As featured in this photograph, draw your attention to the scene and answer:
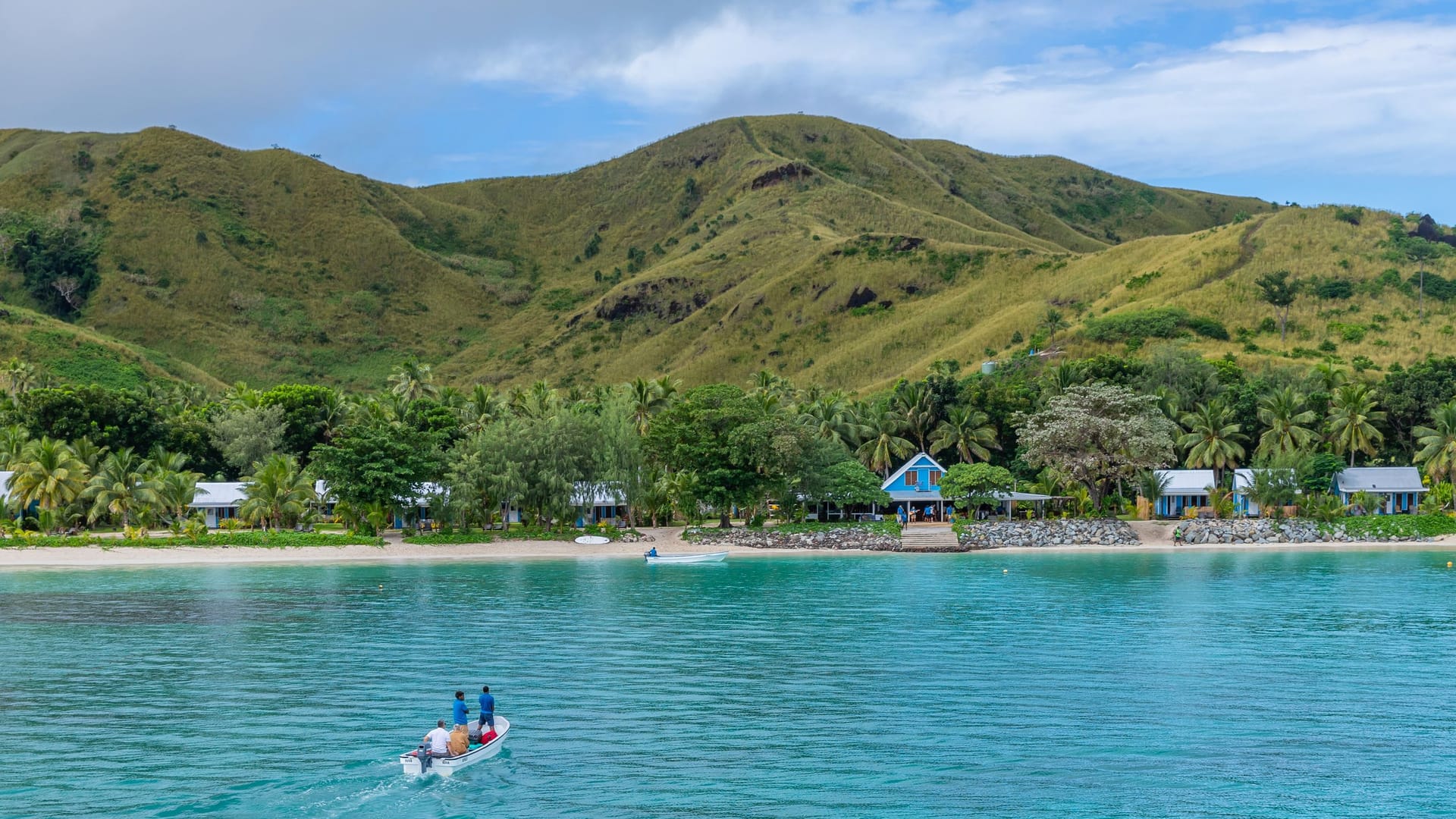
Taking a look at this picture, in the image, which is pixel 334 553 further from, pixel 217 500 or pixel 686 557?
pixel 686 557

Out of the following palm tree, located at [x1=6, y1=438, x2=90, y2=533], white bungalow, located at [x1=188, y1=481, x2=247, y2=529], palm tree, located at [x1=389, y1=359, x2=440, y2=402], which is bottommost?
white bungalow, located at [x1=188, y1=481, x2=247, y2=529]

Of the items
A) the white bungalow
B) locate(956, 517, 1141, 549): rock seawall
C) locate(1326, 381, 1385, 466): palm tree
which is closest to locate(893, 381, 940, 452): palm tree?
locate(956, 517, 1141, 549): rock seawall

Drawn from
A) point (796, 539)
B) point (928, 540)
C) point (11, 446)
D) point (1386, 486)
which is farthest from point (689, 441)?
point (1386, 486)

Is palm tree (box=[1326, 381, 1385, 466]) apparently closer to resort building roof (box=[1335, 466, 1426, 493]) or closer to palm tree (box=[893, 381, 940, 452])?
resort building roof (box=[1335, 466, 1426, 493])

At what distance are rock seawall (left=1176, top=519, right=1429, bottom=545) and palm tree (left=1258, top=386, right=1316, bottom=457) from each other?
762 cm

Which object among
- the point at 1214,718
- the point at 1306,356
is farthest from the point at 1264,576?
the point at 1306,356

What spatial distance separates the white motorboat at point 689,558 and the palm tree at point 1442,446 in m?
52.1

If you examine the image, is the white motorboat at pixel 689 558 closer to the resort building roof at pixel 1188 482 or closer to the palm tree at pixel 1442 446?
the resort building roof at pixel 1188 482

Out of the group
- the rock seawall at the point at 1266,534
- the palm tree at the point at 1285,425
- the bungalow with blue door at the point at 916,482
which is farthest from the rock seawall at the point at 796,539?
the palm tree at the point at 1285,425

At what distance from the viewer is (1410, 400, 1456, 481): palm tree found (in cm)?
8669

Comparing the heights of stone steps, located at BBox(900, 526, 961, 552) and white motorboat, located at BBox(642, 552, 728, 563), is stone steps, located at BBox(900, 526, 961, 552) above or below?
above

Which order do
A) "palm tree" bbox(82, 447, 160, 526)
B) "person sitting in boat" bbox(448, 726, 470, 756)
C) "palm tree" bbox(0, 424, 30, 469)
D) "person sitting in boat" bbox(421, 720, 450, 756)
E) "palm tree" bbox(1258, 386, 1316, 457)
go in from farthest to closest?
"palm tree" bbox(1258, 386, 1316, 457) → "palm tree" bbox(0, 424, 30, 469) → "palm tree" bbox(82, 447, 160, 526) → "person sitting in boat" bbox(448, 726, 470, 756) → "person sitting in boat" bbox(421, 720, 450, 756)

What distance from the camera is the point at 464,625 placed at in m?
48.2

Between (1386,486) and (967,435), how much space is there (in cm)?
3072
